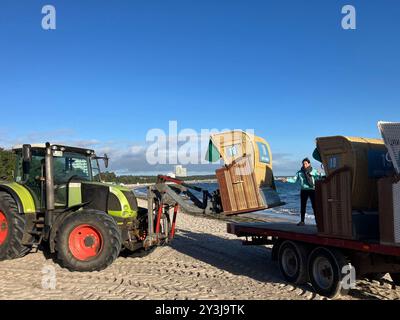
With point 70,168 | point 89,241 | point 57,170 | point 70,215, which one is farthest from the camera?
point 70,168

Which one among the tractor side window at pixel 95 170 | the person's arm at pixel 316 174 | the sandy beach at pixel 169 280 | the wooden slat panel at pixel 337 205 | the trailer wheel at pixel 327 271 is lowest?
the sandy beach at pixel 169 280

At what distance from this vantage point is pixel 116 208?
898 cm

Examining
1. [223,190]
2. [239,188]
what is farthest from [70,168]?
[239,188]

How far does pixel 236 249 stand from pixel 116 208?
400cm

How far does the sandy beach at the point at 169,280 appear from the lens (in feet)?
22.6

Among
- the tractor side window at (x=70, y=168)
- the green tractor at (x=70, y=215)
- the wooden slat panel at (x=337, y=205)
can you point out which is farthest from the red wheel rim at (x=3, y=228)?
the wooden slat panel at (x=337, y=205)

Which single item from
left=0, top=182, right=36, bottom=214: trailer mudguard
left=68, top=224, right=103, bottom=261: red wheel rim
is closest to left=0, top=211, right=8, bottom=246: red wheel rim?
left=0, top=182, right=36, bottom=214: trailer mudguard

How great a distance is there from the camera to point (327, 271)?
6.96 m

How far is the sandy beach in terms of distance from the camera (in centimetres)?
690

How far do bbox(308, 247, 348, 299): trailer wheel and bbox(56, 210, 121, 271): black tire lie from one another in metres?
3.53

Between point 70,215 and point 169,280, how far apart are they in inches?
91.0

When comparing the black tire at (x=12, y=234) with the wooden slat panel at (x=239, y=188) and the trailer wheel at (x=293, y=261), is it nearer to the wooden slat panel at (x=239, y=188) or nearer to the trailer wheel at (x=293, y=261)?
the wooden slat panel at (x=239, y=188)

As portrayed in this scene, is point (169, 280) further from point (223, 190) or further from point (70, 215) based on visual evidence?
point (70, 215)
